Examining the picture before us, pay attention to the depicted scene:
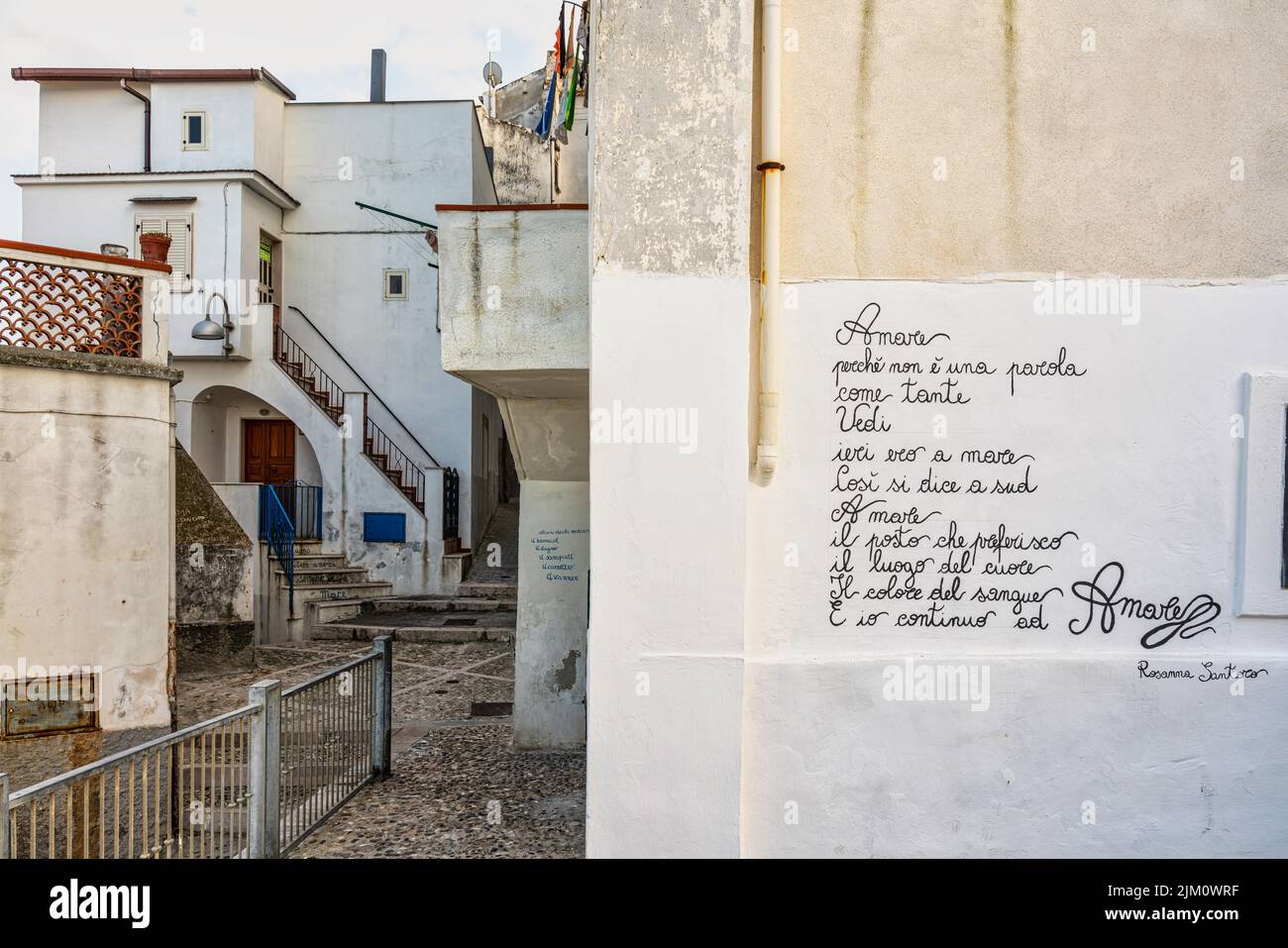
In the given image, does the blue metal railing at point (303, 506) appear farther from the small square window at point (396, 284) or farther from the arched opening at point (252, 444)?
the small square window at point (396, 284)

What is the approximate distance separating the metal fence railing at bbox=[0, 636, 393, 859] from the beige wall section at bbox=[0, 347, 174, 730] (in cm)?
121

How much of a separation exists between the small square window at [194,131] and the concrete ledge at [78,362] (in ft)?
42.1

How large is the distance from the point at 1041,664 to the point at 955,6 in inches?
139

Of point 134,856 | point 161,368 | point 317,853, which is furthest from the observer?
point 161,368

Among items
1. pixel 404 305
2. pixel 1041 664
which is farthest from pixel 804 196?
pixel 404 305

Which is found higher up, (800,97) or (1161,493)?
(800,97)

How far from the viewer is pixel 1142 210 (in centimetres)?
477

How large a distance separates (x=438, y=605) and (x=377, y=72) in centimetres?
1354

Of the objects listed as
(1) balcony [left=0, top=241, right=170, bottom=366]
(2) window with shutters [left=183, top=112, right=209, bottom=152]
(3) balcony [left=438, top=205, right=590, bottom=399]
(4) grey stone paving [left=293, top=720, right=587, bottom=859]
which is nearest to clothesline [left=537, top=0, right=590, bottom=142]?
(3) balcony [left=438, top=205, right=590, bottom=399]

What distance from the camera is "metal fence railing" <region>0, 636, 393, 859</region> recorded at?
13.2 feet

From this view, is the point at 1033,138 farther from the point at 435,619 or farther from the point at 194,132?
the point at 194,132

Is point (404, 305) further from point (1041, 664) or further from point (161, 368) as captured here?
point (1041, 664)
